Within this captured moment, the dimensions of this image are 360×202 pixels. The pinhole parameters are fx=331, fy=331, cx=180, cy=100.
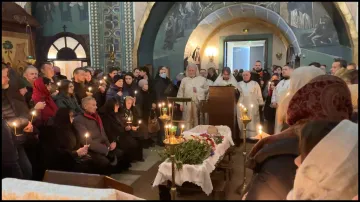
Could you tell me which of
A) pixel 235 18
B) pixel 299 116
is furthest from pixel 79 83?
pixel 235 18

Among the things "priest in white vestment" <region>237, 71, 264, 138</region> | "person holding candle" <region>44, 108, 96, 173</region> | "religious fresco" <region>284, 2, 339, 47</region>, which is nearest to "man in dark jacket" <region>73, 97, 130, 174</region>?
"person holding candle" <region>44, 108, 96, 173</region>

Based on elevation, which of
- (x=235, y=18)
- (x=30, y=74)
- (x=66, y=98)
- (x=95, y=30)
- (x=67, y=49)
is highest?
(x=235, y=18)

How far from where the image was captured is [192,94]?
20.6 ft

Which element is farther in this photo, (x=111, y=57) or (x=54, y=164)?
(x=111, y=57)

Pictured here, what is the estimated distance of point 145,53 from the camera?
321 inches

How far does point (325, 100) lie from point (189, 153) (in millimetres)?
2280

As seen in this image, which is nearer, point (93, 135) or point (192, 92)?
point (93, 135)

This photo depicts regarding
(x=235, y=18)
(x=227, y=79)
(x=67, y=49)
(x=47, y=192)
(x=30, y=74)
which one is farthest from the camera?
(x=235, y=18)

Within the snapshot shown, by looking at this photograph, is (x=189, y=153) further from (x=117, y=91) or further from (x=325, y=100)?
(x=325, y=100)

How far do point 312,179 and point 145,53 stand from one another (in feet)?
24.4

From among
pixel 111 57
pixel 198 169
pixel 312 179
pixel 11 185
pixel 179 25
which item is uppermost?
pixel 179 25

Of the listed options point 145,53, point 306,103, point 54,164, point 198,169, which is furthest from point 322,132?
point 145,53

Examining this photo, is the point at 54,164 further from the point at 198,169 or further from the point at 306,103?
the point at 306,103

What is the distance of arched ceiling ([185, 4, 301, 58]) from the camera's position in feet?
28.9
